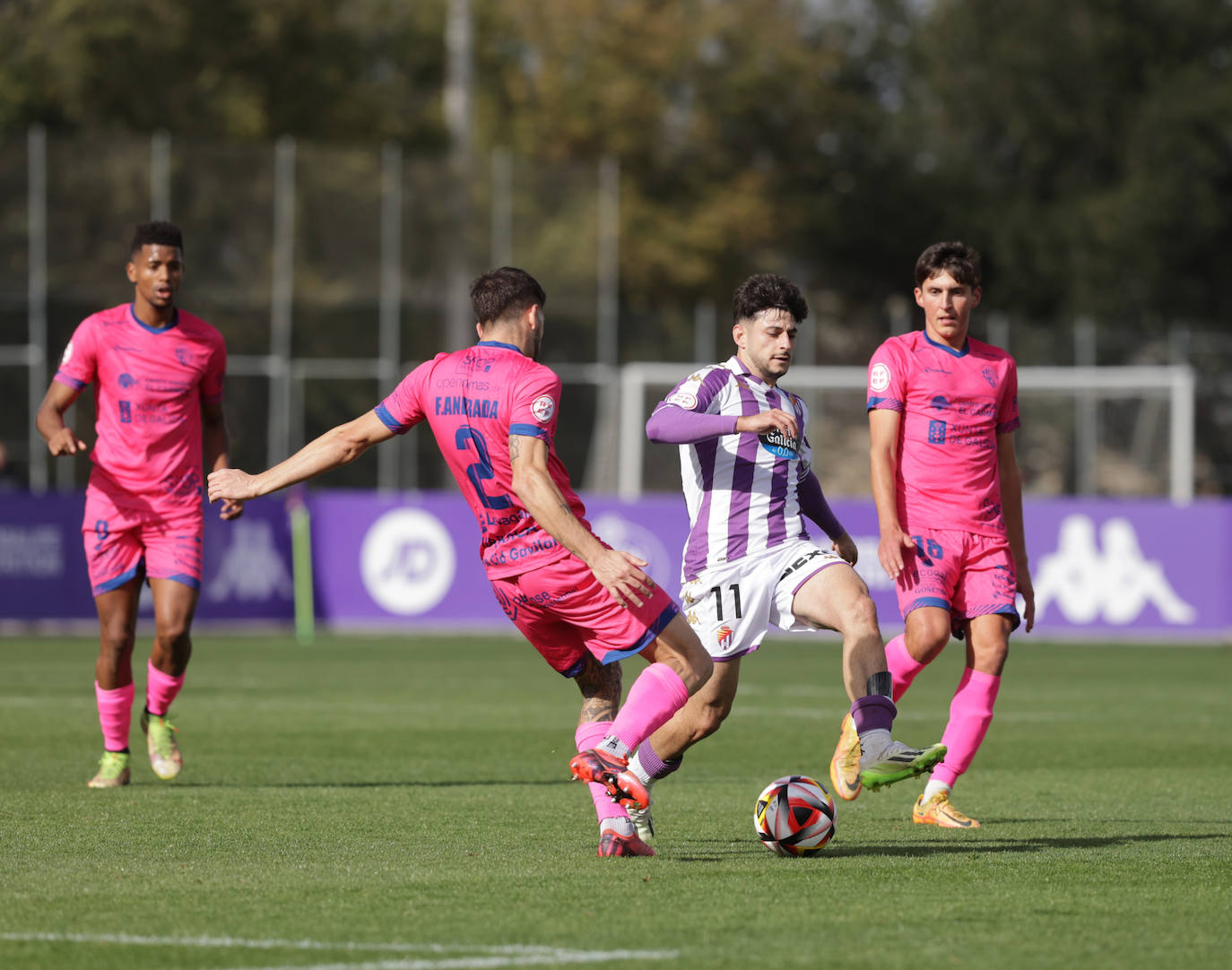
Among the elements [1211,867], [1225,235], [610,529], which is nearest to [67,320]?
[610,529]

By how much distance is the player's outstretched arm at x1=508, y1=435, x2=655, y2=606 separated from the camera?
6.73 m

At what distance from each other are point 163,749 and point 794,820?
3.64 meters

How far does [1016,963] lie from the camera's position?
5461mm

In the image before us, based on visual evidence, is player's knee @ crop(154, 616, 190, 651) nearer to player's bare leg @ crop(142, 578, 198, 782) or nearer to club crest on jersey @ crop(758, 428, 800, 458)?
player's bare leg @ crop(142, 578, 198, 782)

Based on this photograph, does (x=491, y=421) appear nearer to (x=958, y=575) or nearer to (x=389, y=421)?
(x=389, y=421)

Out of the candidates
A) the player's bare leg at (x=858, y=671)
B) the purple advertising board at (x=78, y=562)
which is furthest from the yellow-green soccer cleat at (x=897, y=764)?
the purple advertising board at (x=78, y=562)

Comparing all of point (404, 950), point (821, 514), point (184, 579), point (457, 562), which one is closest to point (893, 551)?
point (821, 514)

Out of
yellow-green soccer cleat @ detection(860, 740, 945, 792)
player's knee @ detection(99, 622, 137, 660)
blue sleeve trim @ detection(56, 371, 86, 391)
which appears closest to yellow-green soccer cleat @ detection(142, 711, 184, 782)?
player's knee @ detection(99, 622, 137, 660)

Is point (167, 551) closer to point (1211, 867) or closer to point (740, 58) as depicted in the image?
point (1211, 867)

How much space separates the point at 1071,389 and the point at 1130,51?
24.6m

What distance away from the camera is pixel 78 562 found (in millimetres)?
22531

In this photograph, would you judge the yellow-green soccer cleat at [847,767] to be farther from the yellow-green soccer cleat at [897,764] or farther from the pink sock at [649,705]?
the pink sock at [649,705]

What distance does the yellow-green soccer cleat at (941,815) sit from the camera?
852 cm

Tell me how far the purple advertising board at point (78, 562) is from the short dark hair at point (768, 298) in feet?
47.5
